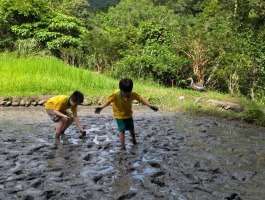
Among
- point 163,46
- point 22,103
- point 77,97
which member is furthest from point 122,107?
point 163,46

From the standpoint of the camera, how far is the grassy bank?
11.3m

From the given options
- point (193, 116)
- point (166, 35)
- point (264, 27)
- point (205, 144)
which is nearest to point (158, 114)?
point (193, 116)

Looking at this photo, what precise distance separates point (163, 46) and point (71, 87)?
23.9 feet

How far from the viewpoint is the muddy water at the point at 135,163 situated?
384 cm

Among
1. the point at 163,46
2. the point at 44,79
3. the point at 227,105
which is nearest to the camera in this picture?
the point at 227,105

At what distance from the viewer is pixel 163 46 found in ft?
59.7

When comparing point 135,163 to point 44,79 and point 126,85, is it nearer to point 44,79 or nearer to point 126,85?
point 126,85

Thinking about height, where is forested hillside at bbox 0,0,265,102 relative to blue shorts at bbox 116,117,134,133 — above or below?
above

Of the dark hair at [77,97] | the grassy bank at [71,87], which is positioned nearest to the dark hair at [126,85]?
the dark hair at [77,97]

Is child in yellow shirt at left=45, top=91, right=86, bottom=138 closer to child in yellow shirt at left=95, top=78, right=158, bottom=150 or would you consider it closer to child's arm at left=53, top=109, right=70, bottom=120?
child's arm at left=53, top=109, right=70, bottom=120

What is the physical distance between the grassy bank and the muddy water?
291 cm

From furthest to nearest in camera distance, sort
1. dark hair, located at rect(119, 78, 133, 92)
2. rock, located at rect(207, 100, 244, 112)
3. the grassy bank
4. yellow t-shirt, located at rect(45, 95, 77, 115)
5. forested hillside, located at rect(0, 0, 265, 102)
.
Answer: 1. forested hillside, located at rect(0, 0, 265, 102)
2. the grassy bank
3. rock, located at rect(207, 100, 244, 112)
4. yellow t-shirt, located at rect(45, 95, 77, 115)
5. dark hair, located at rect(119, 78, 133, 92)

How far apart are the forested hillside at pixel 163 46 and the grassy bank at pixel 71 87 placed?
1.92m

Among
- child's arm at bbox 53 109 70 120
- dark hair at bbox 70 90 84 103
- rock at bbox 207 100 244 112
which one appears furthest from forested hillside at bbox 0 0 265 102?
child's arm at bbox 53 109 70 120
